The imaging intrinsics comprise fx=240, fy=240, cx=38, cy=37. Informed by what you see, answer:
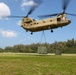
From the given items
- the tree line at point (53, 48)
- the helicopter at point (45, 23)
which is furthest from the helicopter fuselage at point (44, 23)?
the tree line at point (53, 48)

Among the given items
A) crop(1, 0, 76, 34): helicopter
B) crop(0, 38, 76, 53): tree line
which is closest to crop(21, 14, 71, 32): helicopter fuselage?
crop(1, 0, 76, 34): helicopter

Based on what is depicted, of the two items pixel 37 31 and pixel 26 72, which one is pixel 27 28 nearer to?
pixel 37 31

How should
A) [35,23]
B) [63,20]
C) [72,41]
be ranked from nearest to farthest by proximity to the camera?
[63,20]
[35,23]
[72,41]

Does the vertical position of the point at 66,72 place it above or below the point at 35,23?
below

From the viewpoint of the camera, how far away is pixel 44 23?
74312 millimetres

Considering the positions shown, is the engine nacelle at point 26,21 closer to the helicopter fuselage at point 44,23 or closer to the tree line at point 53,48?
the helicopter fuselage at point 44,23

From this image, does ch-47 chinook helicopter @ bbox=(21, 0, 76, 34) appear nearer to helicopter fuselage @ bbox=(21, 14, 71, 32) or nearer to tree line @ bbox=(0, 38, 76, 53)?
helicopter fuselage @ bbox=(21, 14, 71, 32)

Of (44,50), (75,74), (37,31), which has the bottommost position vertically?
(75,74)

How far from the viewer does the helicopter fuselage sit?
71119 millimetres

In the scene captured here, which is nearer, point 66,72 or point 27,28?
point 66,72

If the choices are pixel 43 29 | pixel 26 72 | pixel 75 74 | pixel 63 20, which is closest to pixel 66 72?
pixel 75 74

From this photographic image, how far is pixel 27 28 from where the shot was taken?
78.8m

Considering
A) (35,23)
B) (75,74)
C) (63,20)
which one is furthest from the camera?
(35,23)

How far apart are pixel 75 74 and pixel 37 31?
57.4 metres
